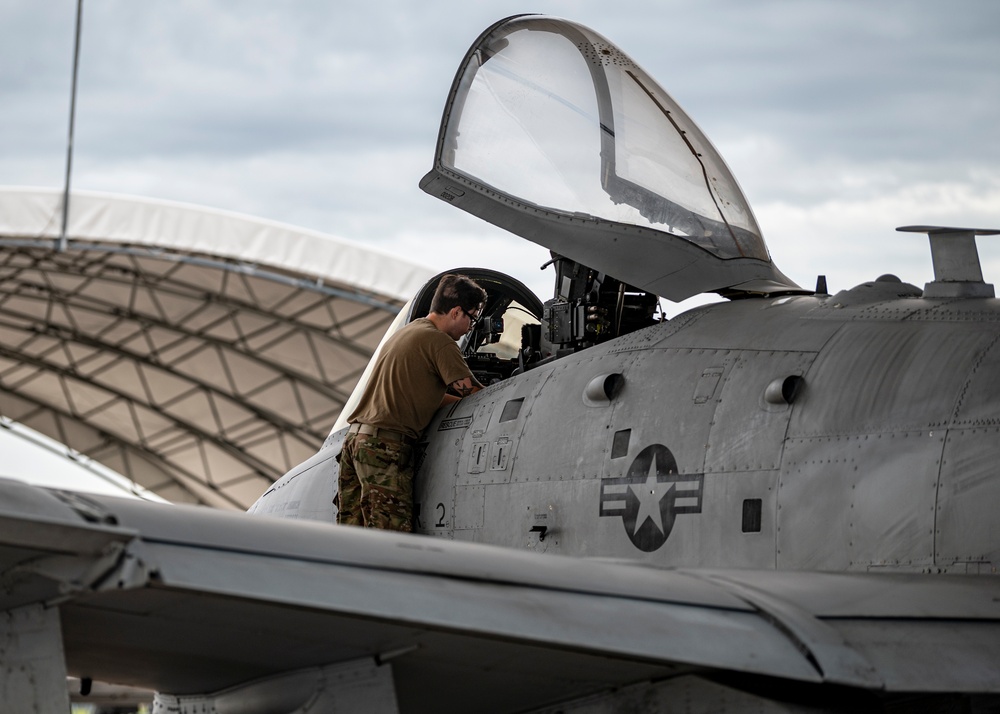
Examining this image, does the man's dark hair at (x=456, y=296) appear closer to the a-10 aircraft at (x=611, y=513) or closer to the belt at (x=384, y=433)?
the a-10 aircraft at (x=611, y=513)

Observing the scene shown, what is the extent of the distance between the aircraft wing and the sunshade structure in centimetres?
1395

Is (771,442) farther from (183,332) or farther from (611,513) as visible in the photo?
(183,332)

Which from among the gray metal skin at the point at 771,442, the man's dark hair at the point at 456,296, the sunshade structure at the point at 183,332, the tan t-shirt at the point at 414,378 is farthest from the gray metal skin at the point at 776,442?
the sunshade structure at the point at 183,332

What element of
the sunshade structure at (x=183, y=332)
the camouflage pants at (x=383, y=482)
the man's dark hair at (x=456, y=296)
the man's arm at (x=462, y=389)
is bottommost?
the camouflage pants at (x=383, y=482)

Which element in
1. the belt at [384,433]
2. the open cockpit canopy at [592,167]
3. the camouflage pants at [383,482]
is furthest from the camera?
the belt at [384,433]

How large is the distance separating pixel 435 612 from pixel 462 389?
3.34 m

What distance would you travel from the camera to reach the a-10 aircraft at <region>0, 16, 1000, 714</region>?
2.77 meters

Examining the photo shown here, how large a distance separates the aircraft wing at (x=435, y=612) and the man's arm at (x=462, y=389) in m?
2.58

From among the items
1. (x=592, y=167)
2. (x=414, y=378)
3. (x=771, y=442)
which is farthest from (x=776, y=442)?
(x=414, y=378)

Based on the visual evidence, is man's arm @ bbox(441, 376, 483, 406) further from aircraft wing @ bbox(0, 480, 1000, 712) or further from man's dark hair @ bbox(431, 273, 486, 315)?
aircraft wing @ bbox(0, 480, 1000, 712)

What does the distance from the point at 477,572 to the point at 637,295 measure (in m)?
3.09

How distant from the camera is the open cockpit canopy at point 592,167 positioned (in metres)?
5.42

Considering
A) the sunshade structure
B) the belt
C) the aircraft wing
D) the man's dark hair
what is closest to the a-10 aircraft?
the aircraft wing

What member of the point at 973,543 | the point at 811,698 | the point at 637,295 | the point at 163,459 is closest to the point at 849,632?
the point at 811,698
